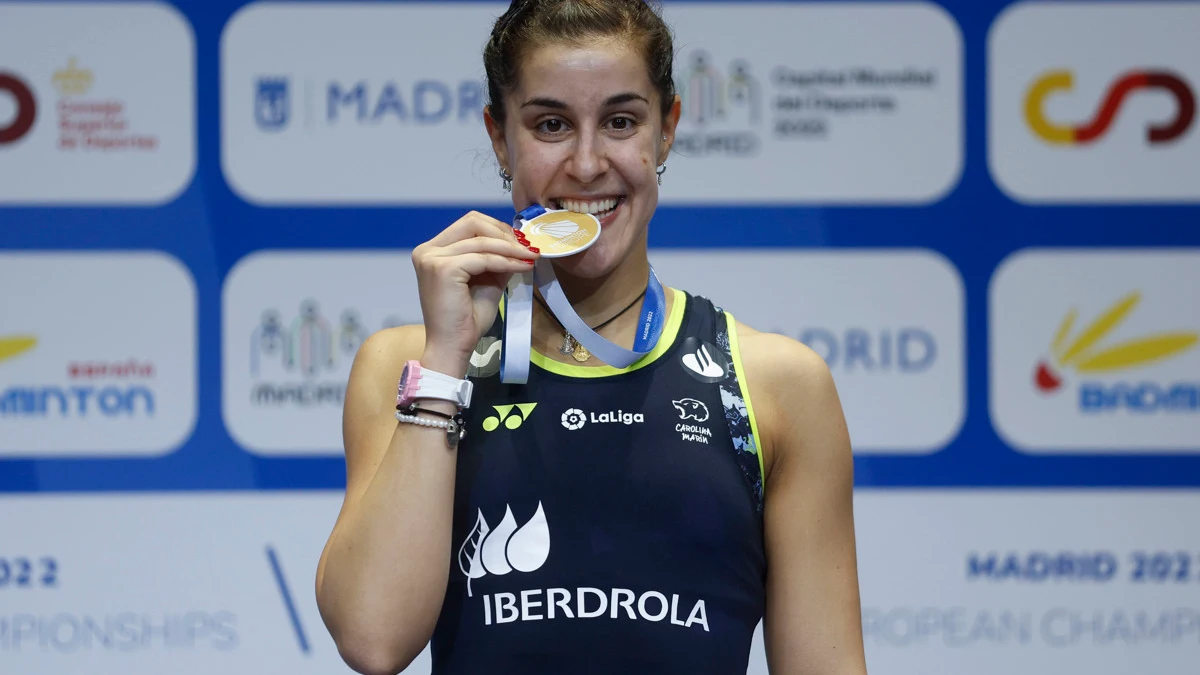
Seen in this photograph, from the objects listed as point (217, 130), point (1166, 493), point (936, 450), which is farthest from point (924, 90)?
point (217, 130)

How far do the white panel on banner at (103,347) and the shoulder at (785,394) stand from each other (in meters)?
1.88

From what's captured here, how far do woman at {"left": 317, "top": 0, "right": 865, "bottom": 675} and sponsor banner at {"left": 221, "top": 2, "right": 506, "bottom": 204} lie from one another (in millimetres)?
1485

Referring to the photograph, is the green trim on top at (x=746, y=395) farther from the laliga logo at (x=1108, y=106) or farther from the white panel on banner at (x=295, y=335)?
the laliga logo at (x=1108, y=106)

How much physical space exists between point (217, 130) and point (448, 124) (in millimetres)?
578

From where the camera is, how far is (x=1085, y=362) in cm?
302

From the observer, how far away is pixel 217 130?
303cm

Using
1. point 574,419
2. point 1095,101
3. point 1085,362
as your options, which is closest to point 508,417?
point 574,419

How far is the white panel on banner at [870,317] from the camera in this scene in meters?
3.00

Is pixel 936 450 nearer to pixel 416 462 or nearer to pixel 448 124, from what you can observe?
pixel 448 124

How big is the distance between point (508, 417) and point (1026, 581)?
1980mm

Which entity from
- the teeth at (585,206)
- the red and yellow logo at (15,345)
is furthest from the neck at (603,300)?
the red and yellow logo at (15,345)

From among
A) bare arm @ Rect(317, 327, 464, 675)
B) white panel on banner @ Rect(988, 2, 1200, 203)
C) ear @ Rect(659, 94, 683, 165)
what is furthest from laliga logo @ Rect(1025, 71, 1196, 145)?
bare arm @ Rect(317, 327, 464, 675)

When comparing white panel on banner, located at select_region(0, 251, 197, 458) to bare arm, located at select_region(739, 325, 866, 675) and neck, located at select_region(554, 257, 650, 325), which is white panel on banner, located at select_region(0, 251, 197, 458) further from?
bare arm, located at select_region(739, 325, 866, 675)

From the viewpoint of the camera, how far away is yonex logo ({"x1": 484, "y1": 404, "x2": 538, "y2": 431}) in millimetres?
1483
